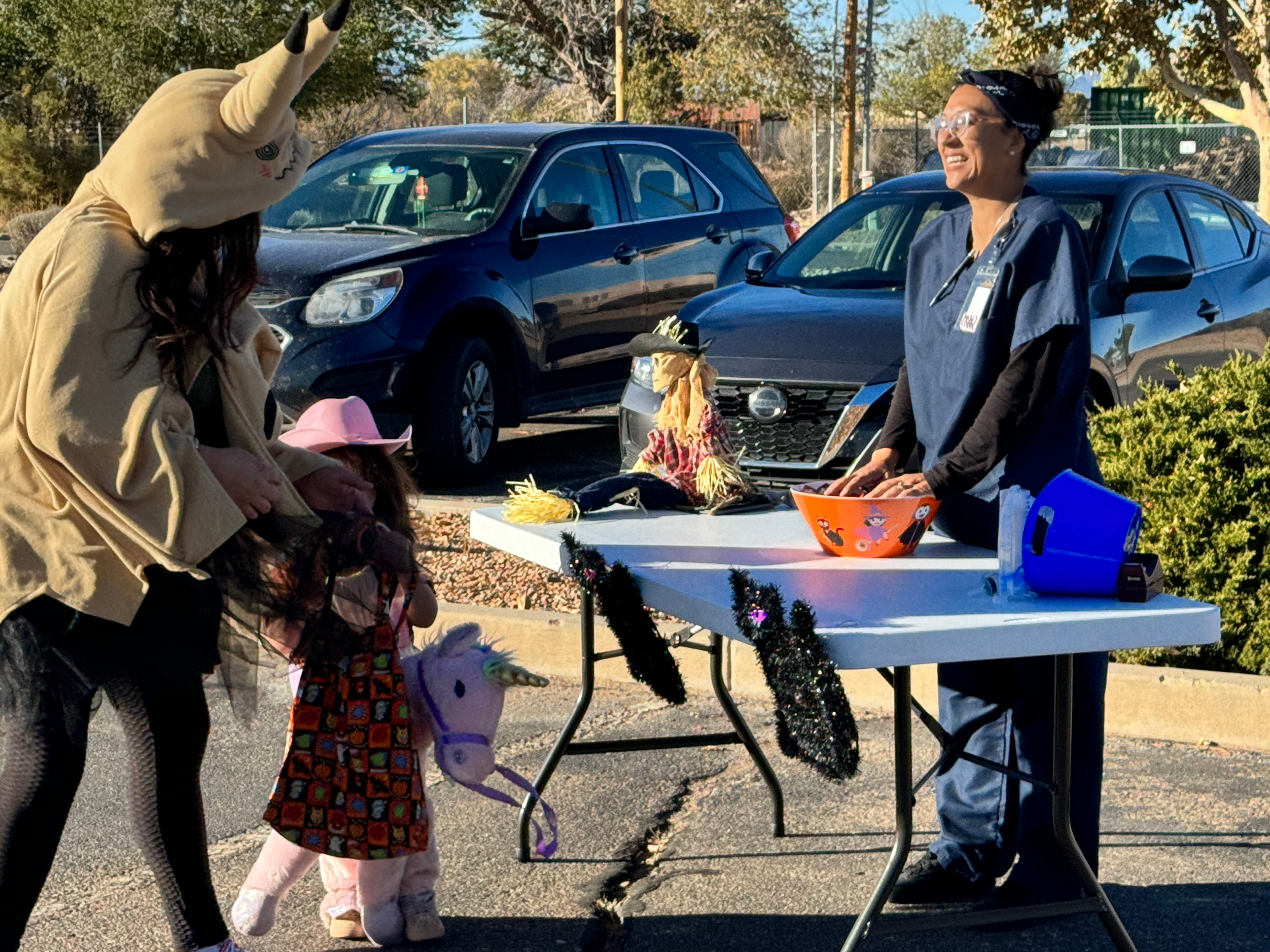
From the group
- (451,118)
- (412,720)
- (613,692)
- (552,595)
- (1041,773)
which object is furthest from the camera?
(451,118)

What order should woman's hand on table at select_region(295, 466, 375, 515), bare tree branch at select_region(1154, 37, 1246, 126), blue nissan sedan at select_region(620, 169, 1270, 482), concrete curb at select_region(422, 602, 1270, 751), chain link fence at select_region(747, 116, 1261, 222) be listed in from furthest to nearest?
chain link fence at select_region(747, 116, 1261, 222) → bare tree branch at select_region(1154, 37, 1246, 126) → blue nissan sedan at select_region(620, 169, 1270, 482) → concrete curb at select_region(422, 602, 1270, 751) → woman's hand on table at select_region(295, 466, 375, 515)

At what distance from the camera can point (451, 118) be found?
52.4 metres

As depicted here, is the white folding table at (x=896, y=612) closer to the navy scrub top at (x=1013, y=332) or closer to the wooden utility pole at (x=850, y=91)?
the navy scrub top at (x=1013, y=332)

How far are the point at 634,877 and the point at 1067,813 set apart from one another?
1188 millimetres

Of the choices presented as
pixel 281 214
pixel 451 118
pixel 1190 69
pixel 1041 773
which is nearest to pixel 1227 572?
pixel 1041 773

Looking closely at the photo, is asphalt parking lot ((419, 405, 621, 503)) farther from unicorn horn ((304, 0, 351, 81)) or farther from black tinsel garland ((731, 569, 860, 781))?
unicorn horn ((304, 0, 351, 81))

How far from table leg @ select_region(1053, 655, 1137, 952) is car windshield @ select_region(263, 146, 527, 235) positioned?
19.5ft

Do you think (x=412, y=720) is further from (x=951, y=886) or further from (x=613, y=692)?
(x=613, y=692)

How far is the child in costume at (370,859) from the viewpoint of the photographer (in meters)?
3.26

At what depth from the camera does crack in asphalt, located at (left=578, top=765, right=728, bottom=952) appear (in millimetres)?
3545

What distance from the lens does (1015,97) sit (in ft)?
10.8

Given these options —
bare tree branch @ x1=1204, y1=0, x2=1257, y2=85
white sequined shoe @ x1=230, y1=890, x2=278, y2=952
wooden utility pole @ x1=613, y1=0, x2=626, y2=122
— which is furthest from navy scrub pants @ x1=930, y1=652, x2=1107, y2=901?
bare tree branch @ x1=1204, y1=0, x2=1257, y2=85

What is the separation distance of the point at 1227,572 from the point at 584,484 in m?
2.30

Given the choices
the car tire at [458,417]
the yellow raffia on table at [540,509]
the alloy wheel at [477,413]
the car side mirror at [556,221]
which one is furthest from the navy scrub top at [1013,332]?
the car side mirror at [556,221]
